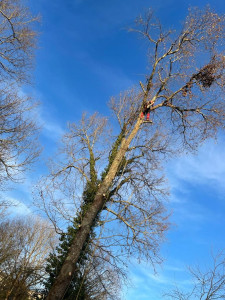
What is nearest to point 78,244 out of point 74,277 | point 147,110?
point 147,110

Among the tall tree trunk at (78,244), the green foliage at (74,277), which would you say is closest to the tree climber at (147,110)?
the tall tree trunk at (78,244)

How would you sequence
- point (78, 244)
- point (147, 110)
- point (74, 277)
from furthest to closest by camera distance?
1. point (74, 277)
2. point (147, 110)
3. point (78, 244)

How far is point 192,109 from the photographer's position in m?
7.85

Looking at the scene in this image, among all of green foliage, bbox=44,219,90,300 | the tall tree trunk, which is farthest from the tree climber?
green foliage, bbox=44,219,90,300

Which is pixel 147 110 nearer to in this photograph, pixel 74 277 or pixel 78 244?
pixel 78 244

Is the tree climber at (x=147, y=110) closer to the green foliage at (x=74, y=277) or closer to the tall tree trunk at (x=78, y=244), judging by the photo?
the tall tree trunk at (x=78, y=244)

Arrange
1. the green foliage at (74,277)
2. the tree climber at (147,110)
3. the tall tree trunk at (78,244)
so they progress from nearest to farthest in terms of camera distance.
A: the tall tree trunk at (78,244) < the tree climber at (147,110) < the green foliage at (74,277)

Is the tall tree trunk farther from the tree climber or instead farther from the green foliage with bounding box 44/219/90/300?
the green foliage with bounding box 44/219/90/300

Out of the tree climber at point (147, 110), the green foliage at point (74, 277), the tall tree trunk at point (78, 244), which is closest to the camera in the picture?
the tall tree trunk at point (78, 244)

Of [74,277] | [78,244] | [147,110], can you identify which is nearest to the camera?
[78,244]

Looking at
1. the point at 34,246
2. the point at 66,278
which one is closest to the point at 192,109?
the point at 66,278

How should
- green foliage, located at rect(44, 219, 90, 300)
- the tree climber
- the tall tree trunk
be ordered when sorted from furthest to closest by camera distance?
green foliage, located at rect(44, 219, 90, 300) → the tree climber → the tall tree trunk

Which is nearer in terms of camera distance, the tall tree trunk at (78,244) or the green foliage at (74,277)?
the tall tree trunk at (78,244)

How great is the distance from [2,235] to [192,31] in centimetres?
1614
